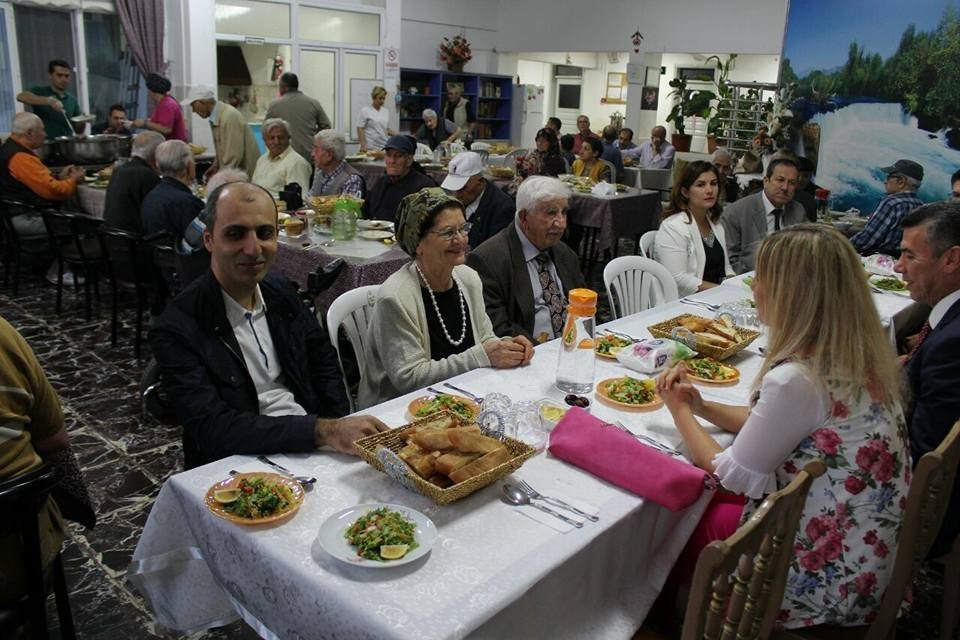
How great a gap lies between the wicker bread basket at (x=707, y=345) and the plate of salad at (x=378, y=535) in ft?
4.63

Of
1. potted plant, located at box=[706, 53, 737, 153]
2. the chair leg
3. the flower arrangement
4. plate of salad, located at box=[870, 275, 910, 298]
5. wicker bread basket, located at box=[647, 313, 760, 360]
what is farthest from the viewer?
the flower arrangement

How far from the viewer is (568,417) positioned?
1.81 meters

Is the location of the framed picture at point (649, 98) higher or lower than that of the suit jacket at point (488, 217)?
higher

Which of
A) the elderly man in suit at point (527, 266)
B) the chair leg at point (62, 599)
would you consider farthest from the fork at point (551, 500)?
the elderly man in suit at point (527, 266)

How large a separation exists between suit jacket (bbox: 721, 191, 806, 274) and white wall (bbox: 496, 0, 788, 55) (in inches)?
234

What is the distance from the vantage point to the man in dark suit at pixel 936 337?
200 cm

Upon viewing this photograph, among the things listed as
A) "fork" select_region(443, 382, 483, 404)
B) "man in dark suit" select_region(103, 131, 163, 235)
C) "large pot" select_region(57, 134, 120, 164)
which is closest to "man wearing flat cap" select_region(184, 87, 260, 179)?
"large pot" select_region(57, 134, 120, 164)

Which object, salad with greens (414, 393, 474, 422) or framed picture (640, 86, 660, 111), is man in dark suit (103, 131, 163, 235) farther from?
framed picture (640, 86, 660, 111)

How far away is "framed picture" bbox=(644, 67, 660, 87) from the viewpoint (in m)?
12.5

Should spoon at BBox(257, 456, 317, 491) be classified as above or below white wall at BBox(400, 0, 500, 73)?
below

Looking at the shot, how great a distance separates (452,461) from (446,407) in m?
0.40

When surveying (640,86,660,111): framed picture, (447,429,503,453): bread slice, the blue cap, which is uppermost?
(640,86,660,111): framed picture

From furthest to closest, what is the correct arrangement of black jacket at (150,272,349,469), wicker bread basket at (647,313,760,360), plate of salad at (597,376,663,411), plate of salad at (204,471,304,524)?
1. wicker bread basket at (647,313,760,360)
2. plate of salad at (597,376,663,411)
3. black jacket at (150,272,349,469)
4. plate of salad at (204,471,304,524)

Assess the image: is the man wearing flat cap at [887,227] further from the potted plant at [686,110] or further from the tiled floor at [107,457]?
the potted plant at [686,110]
